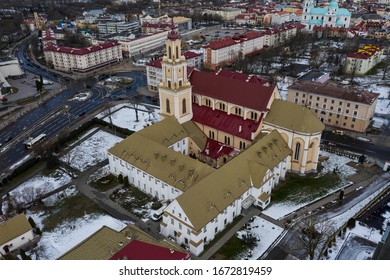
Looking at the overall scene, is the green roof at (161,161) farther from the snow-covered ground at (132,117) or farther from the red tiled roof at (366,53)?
the red tiled roof at (366,53)

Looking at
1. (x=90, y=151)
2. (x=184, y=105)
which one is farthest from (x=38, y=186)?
(x=184, y=105)

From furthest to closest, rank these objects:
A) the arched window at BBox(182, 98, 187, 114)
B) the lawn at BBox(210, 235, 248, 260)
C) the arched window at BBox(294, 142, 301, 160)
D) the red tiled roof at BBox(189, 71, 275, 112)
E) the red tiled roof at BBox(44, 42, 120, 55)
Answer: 1. the red tiled roof at BBox(44, 42, 120, 55)
2. the arched window at BBox(182, 98, 187, 114)
3. the red tiled roof at BBox(189, 71, 275, 112)
4. the arched window at BBox(294, 142, 301, 160)
5. the lawn at BBox(210, 235, 248, 260)

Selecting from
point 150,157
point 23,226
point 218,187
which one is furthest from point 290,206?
point 23,226

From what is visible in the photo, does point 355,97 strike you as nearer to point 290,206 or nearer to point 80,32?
point 290,206

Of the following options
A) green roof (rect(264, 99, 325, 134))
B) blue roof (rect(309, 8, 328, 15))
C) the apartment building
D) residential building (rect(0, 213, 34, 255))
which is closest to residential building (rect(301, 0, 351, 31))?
blue roof (rect(309, 8, 328, 15))

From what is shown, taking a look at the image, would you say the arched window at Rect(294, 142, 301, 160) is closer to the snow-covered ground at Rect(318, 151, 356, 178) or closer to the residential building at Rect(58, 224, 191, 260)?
the snow-covered ground at Rect(318, 151, 356, 178)

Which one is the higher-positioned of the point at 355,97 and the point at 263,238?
the point at 355,97

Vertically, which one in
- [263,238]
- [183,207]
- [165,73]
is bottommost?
[263,238]

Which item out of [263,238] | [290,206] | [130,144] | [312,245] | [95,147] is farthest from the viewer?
[95,147]
